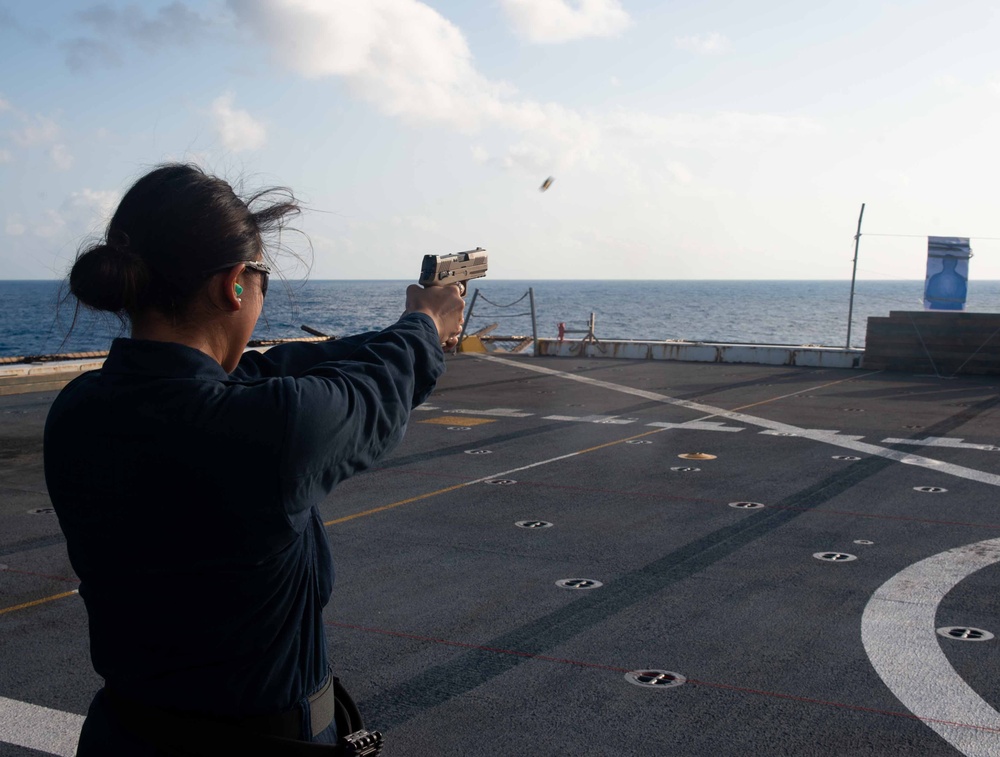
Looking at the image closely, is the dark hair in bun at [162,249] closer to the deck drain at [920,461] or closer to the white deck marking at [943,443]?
the deck drain at [920,461]

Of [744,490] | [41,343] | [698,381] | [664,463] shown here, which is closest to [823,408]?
[698,381]

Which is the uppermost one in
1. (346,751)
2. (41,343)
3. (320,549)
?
(320,549)

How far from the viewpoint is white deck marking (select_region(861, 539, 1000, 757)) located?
3994 mm

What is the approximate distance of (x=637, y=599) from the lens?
222 inches

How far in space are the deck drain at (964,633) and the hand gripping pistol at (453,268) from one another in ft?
12.7

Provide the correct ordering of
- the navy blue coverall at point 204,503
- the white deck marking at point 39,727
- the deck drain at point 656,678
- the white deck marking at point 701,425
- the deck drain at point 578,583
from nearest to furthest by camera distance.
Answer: the navy blue coverall at point 204,503, the white deck marking at point 39,727, the deck drain at point 656,678, the deck drain at point 578,583, the white deck marking at point 701,425

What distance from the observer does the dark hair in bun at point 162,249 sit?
5.24 feet

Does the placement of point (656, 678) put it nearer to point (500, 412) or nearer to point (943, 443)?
point (943, 443)

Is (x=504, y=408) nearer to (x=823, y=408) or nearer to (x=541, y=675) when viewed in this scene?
(x=823, y=408)

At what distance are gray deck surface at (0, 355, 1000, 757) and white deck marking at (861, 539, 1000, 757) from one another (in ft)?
0.05

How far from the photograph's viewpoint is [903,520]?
759cm

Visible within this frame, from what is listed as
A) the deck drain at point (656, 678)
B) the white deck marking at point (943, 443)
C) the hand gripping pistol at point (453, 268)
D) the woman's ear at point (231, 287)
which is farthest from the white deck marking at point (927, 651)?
the white deck marking at point (943, 443)

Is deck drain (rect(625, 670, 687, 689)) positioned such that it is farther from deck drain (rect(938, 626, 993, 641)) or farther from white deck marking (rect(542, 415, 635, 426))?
white deck marking (rect(542, 415, 635, 426))

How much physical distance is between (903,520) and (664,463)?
2.96m
